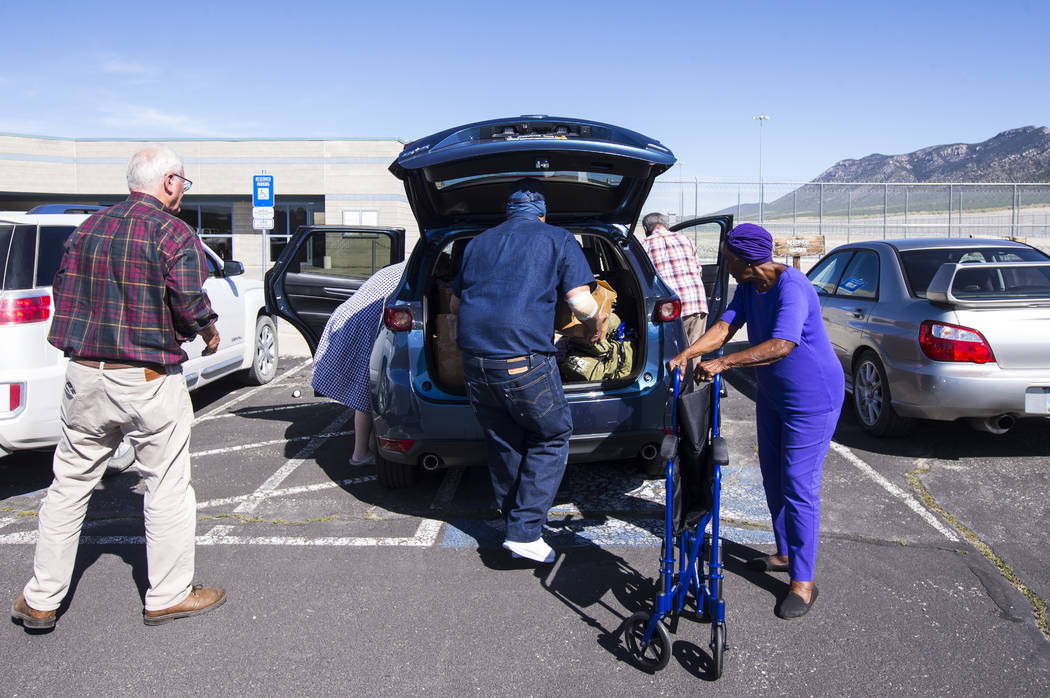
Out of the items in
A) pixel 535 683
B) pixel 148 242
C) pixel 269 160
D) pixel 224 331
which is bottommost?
pixel 535 683

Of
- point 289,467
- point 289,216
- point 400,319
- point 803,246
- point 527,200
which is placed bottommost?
point 289,467

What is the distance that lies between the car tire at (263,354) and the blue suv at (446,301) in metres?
4.06

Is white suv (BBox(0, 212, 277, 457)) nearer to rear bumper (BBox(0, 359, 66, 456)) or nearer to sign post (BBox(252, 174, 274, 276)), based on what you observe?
rear bumper (BBox(0, 359, 66, 456))

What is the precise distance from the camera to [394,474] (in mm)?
4902

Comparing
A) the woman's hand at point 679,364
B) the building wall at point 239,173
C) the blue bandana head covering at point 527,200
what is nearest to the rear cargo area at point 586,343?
the blue bandana head covering at point 527,200

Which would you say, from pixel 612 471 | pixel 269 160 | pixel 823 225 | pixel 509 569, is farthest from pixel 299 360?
pixel 269 160

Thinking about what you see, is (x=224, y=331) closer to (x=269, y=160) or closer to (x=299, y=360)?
(x=299, y=360)

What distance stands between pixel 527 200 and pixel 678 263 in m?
3.94

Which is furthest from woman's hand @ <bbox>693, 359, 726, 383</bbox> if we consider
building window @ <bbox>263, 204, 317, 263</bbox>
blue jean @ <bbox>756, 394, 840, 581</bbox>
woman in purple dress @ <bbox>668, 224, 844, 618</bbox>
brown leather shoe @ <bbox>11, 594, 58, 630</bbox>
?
building window @ <bbox>263, 204, 317, 263</bbox>

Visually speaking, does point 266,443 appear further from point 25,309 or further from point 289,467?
point 25,309

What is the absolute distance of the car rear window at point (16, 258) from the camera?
188 inches

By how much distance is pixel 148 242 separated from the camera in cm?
321

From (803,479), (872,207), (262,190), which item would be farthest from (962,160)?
(803,479)

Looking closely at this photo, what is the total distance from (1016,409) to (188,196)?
28811 millimetres
